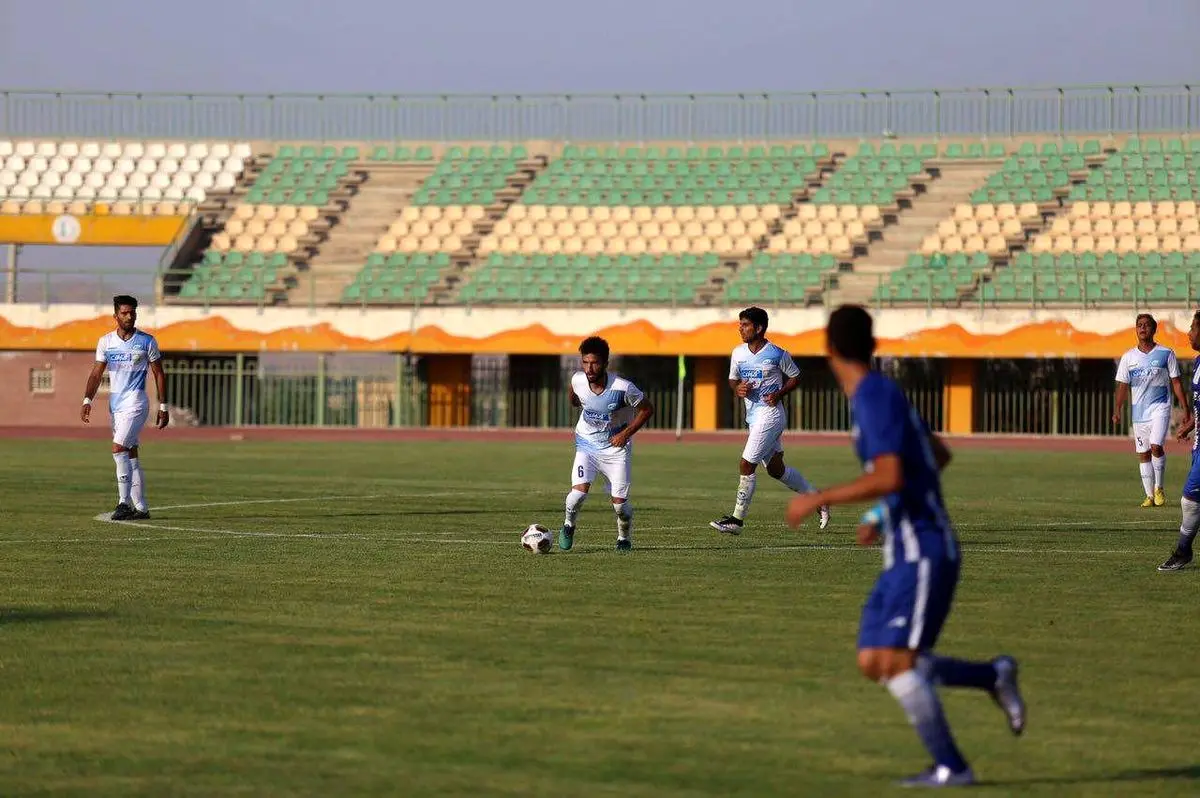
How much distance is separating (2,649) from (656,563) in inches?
259

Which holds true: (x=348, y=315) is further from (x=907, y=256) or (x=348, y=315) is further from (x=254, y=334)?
(x=907, y=256)

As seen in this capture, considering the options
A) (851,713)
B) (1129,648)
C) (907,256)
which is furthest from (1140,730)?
(907,256)

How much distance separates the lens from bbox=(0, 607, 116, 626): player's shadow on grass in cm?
1220

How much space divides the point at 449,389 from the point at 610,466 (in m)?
36.4

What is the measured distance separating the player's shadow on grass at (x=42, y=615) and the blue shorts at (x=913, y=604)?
255 inches

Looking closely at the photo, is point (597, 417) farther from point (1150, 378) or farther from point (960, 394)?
point (960, 394)

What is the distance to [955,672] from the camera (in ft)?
25.5

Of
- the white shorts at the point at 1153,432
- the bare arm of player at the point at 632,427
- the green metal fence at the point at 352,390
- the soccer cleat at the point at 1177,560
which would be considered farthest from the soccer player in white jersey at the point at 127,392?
the green metal fence at the point at 352,390

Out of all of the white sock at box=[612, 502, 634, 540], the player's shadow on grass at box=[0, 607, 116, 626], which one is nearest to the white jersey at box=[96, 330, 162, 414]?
the white sock at box=[612, 502, 634, 540]

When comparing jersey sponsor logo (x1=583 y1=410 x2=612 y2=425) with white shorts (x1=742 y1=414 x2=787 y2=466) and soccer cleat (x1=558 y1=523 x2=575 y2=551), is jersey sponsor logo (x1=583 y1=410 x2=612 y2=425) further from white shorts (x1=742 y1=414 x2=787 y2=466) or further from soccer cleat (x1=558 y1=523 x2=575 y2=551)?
A: white shorts (x1=742 y1=414 x2=787 y2=466)

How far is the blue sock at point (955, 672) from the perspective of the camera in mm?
7527

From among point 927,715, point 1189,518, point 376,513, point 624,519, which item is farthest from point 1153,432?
point 927,715

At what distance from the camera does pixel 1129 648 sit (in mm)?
11383

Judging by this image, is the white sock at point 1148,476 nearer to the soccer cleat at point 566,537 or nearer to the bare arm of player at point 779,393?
the bare arm of player at point 779,393
